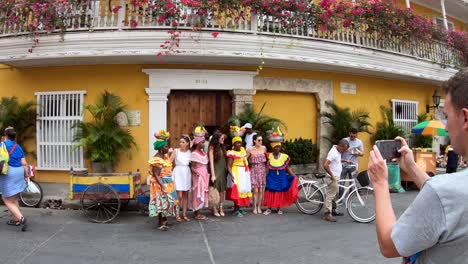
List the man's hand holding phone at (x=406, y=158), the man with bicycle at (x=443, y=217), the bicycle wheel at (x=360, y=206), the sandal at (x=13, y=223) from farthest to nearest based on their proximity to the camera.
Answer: the bicycle wheel at (x=360, y=206), the sandal at (x=13, y=223), the man's hand holding phone at (x=406, y=158), the man with bicycle at (x=443, y=217)

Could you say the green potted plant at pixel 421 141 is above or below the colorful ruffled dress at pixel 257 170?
above

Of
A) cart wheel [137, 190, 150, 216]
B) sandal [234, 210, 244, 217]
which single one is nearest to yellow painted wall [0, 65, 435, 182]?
cart wheel [137, 190, 150, 216]

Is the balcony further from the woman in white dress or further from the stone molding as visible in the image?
the woman in white dress

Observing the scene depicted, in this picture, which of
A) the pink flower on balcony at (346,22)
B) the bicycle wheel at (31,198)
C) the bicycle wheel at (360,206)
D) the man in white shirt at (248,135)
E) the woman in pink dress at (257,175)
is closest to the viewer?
the bicycle wheel at (360,206)

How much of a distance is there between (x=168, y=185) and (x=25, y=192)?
12.2 feet

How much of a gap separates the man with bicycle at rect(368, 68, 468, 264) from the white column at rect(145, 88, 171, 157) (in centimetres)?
924

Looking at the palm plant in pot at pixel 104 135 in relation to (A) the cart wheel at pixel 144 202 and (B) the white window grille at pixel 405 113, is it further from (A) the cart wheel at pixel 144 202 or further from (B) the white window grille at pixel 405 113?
(B) the white window grille at pixel 405 113

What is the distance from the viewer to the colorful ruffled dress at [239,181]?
8.01 meters

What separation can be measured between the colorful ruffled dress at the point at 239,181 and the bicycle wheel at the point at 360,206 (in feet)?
6.57

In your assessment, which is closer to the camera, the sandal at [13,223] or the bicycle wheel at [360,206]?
the sandal at [13,223]

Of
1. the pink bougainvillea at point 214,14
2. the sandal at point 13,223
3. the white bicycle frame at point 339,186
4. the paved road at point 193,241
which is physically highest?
the pink bougainvillea at point 214,14

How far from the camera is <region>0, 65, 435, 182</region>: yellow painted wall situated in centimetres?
1050

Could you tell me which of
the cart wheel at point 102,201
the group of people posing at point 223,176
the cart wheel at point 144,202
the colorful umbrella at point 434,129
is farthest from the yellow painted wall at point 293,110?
the cart wheel at point 102,201

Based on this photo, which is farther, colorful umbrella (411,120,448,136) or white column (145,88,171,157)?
colorful umbrella (411,120,448,136)
